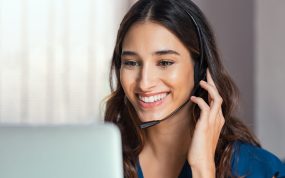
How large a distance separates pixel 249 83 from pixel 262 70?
0.30 feet

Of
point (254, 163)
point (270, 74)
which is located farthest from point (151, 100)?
point (270, 74)

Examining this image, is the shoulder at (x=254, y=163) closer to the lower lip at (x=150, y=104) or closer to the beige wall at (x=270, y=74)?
the lower lip at (x=150, y=104)

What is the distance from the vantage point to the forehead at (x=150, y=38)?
1162mm

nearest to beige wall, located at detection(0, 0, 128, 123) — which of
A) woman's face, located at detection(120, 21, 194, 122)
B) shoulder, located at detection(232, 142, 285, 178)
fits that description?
woman's face, located at detection(120, 21, 194, 122)

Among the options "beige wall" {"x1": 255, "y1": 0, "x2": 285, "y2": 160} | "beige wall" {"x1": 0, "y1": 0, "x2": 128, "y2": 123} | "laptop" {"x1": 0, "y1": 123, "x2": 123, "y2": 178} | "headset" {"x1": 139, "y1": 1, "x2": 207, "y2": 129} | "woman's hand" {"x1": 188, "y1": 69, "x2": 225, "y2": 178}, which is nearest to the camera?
"laptop" {"x1": 0, "y1": 123, "x2": 123, "y2": 178}

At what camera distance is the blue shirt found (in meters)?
1.18

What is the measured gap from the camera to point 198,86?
50.0 inches

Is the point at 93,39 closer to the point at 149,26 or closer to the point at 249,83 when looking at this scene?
the point at 249,83

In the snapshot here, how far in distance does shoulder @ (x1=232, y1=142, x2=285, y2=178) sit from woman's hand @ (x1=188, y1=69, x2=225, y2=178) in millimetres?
76

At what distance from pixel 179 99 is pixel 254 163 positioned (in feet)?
0.77

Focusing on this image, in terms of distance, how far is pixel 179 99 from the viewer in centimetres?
122

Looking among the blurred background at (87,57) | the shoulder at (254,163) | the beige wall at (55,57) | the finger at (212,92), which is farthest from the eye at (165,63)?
the beige wall at (55,57)

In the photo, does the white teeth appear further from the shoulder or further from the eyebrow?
the shoulder

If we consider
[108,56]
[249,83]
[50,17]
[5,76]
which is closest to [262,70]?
[249,83]
